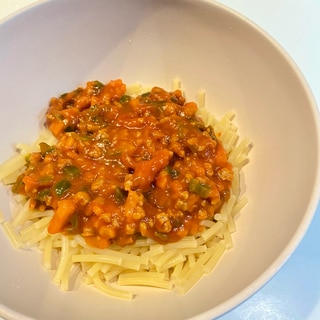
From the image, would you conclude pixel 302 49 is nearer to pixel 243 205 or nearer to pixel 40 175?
pixel 243 205

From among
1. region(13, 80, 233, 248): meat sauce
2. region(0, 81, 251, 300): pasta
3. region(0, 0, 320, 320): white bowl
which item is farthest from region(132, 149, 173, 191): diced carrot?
region(0, 0, 320, 320): white bowl

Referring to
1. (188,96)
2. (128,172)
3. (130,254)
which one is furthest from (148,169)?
(188,96)

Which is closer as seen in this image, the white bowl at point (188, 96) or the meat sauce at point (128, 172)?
the white bowl at point (188, 96)

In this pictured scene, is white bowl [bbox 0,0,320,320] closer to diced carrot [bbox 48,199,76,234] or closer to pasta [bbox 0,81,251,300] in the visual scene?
pasta [bbox 0,81,251,300]

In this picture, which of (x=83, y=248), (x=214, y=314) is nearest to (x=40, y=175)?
(x=83, y=248)

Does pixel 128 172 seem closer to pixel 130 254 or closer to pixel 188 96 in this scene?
pixel 130 254

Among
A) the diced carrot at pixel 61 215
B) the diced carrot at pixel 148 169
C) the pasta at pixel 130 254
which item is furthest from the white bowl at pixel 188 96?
the diced carrot at pixel 148 169

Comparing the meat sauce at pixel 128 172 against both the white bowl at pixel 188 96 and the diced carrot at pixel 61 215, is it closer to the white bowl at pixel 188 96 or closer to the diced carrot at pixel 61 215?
the diced carrot at pixel 61 215
